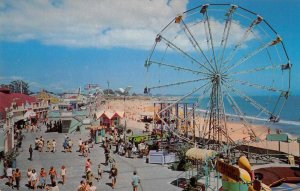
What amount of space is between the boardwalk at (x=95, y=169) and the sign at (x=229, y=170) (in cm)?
507

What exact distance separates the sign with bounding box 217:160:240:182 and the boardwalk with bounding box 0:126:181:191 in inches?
200

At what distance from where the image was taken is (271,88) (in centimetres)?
2350

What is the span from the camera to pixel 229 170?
1148 cm

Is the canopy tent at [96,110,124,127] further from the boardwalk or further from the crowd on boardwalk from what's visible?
the boardwalk

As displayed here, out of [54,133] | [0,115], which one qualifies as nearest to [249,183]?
[0,115]

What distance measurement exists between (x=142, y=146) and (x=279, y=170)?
1103 cm

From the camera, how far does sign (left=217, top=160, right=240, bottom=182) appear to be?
11133 mm

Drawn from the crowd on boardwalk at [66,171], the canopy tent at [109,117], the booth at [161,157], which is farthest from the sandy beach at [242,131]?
the crowd on boardwalk at [66,171]

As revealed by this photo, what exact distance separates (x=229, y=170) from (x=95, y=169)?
11.1 metres

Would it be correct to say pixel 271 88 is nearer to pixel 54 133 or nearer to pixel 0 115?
pixel 0 115

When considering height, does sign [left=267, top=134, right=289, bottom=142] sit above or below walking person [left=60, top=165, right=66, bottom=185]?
above

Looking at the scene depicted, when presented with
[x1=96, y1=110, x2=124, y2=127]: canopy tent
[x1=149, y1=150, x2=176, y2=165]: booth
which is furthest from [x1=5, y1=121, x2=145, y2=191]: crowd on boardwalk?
[x1=96, y1=110, x2=124, y2=127]: canopy tent

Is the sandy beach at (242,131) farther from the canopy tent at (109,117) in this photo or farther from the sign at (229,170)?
the sign at (229,170)

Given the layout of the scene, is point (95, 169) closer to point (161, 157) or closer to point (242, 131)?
point (161, 157)
